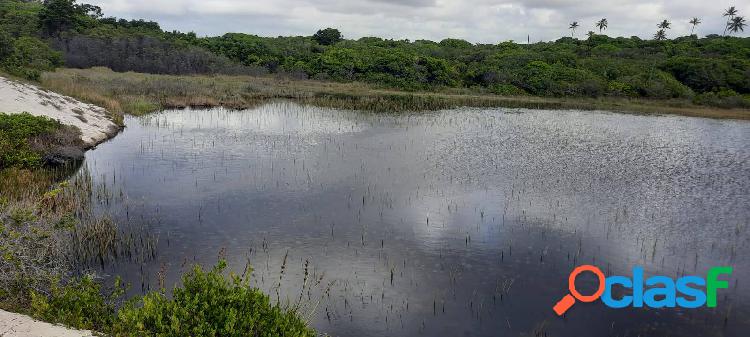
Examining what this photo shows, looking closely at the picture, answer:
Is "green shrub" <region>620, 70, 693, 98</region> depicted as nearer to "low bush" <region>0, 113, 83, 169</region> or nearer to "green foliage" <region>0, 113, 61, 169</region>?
"low bush" <region>0, 113, 83, 169</region>

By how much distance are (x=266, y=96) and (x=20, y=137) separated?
125 feet

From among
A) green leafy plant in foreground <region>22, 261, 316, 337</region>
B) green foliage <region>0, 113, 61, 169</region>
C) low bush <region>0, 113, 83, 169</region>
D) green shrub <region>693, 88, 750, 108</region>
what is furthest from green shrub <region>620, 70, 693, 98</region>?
green leafy plant in foreground <region>22, 261, 316, 337</region>

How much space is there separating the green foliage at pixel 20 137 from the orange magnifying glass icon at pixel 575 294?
21.3 m

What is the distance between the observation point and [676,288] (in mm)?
14719

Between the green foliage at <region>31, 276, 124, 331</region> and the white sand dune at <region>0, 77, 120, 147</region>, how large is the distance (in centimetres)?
2225

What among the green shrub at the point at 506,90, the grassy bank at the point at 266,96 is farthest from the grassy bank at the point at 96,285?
the green shrub at the point at 506,90

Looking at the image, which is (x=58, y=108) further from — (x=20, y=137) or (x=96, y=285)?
(x=96, y=285)

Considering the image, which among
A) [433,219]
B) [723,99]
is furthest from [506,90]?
[433,219]

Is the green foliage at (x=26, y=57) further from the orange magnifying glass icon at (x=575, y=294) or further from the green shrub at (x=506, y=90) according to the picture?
the green shrub at (x=506, y=90)

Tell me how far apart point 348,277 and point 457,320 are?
3454 mm

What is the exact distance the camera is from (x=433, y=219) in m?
19.6

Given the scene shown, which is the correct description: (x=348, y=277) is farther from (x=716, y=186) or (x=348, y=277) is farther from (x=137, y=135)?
(x=137, y=135)

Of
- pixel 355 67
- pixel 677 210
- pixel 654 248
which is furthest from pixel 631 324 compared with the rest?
pixel 355 67

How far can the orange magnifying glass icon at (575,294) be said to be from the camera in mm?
13340
